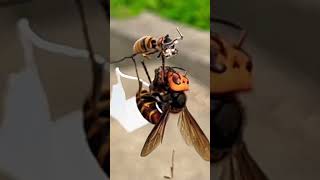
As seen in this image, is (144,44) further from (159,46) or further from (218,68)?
(218,68)

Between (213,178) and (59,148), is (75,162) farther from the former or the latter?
(213,178)

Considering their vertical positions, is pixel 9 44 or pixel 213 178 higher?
pixel 9 44

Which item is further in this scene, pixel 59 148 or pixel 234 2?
pixel 59 148

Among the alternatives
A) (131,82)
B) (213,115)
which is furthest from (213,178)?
(131,82)

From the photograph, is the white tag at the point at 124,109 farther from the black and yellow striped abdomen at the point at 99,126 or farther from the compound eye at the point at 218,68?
the compound eye at the point at 218,68

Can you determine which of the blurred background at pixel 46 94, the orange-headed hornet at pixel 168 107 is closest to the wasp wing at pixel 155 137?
the orange-headed hornet at pixel 168 107

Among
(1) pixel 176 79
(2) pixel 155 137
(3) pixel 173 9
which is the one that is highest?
(3) pixel 173 9

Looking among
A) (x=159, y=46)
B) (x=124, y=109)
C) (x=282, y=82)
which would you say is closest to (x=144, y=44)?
(x=159, y=46)
